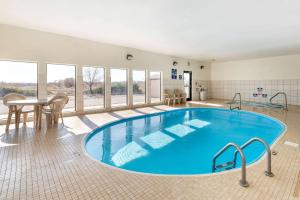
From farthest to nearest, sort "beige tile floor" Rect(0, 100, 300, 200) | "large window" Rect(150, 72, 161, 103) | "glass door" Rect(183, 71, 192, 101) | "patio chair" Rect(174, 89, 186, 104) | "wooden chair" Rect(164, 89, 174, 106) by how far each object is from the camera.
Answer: "glass door" Rect(183, 71, 192, 101)
"patio chair" Rect(174, 89, 186, 104)
"large window" Rect(150, 72, 161, 103)
"wooden chair" Rect(164, 89, 174, 106)
"beige tile floor" Rect(0, 100, 300, 200)

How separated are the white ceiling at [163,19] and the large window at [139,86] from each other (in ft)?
7.13

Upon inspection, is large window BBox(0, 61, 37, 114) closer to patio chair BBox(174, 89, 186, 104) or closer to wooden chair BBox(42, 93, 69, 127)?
wooden chair BBox(42, 93, 69, 127)

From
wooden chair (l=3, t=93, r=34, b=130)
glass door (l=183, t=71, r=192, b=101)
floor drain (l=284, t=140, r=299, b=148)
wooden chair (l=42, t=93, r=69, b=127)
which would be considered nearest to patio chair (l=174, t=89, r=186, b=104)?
glass door (l=183, t=71, r=192, b=101)

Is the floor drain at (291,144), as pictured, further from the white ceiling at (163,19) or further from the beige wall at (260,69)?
the beige wall at (260,69)

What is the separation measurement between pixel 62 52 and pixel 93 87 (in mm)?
1586

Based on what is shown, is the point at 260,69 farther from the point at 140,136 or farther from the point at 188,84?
the point at 140,136

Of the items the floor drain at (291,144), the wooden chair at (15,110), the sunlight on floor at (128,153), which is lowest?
the sunlight on floor at (128,153)

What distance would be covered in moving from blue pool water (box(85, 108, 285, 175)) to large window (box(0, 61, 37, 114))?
8.80 ft

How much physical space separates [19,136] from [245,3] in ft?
16.7

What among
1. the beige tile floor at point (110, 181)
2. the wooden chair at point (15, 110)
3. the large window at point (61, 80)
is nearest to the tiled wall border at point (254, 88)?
the beige tile floor at point (110, 181)

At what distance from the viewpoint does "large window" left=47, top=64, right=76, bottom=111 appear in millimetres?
5383

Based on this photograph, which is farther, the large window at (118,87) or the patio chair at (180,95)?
the patio chair at (180,95)

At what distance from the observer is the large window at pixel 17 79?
4722mm

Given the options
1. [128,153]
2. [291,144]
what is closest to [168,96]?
[128,153]
